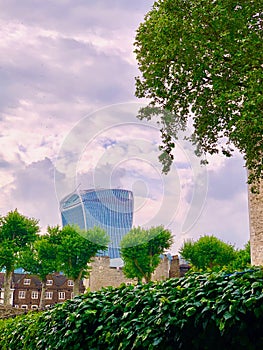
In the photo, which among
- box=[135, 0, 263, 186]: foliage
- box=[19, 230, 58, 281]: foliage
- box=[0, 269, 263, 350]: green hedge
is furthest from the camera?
box=[19, 230, 58, 281]: foliage

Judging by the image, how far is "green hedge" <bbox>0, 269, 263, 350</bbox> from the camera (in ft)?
15.3

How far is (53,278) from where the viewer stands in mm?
70625

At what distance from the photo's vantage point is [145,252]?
41.8 m

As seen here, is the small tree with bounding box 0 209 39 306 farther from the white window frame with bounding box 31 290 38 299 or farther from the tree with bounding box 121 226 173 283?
the white window frame with bounding box 31 290 38 299

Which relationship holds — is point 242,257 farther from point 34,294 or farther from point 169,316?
point 169,316

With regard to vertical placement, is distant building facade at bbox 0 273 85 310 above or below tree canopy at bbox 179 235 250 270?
below

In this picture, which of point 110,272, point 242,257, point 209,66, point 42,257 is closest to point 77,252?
point 42,257

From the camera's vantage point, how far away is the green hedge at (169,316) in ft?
15.3

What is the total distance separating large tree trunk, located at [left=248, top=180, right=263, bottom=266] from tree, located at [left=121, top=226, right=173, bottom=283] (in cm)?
2208

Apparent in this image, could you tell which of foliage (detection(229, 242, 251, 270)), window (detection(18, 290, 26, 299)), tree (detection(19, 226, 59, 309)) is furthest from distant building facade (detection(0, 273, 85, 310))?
A: foliage (detection(229, 242, 251, 270))

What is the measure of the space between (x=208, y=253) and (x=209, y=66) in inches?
1344

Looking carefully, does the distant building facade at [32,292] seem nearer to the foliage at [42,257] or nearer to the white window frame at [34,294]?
the white window frame at [34,294]

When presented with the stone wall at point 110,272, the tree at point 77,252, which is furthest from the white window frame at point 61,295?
the tree at point 77,252

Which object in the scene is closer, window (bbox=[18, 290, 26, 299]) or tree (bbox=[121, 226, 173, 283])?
tree (bbox=[121, 226, 173, 283])
